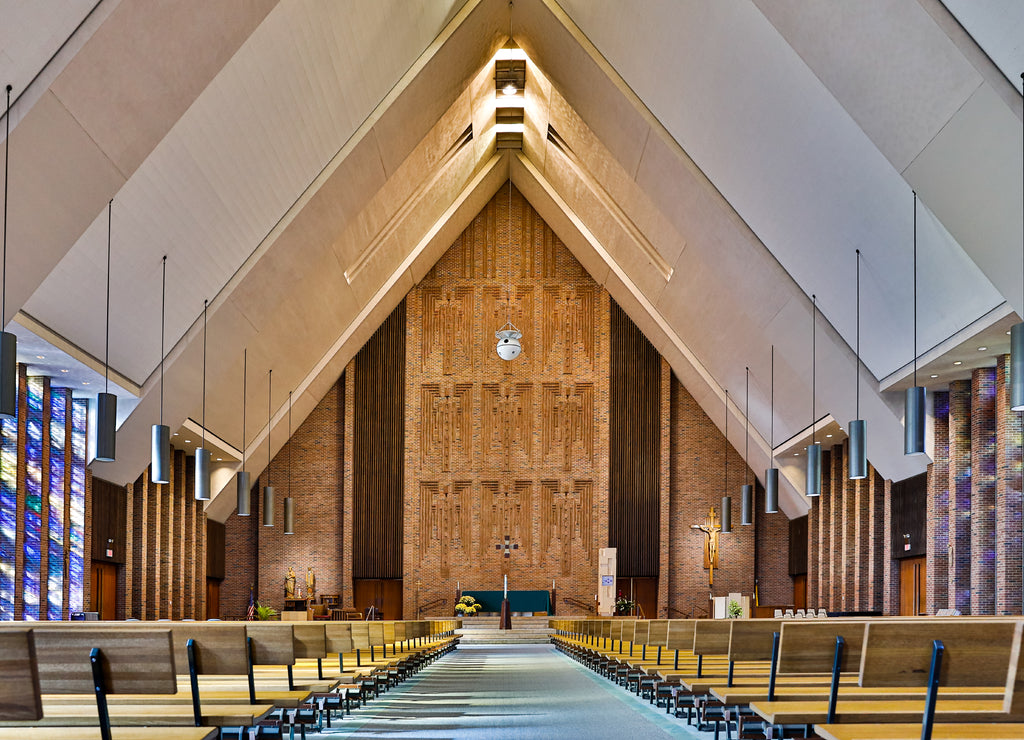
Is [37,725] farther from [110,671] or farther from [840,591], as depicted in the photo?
[840,591]

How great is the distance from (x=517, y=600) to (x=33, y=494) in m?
13.6

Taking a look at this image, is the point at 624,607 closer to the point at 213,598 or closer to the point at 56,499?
the point at 213,598

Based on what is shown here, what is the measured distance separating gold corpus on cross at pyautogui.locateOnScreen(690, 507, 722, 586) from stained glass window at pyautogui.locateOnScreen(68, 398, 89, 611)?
14.8 meters

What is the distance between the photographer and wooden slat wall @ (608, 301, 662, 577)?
27062mm

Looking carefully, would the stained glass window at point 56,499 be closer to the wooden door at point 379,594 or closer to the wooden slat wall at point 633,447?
the wooden door at point 379,594

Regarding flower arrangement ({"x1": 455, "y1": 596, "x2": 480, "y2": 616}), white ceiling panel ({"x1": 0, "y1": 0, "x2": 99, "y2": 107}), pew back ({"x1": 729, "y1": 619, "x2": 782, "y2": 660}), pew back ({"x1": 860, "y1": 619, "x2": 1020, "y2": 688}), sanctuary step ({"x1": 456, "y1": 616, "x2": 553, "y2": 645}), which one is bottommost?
sanctuary step ({"x1": 456, "y1": 616, "x2": 553, "y2": 645})

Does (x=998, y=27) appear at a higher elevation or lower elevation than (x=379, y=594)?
higher

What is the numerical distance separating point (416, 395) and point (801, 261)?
14.2 m

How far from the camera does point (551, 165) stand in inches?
942

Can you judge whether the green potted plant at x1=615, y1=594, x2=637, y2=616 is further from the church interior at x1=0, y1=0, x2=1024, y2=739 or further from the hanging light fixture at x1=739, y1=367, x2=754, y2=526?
the hanging light fixture at x1=739, y1=367, x2=754, y2=526

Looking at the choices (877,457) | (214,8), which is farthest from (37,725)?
(877,457)

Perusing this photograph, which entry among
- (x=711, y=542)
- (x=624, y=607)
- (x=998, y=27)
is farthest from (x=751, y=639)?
(x=711, y=542)

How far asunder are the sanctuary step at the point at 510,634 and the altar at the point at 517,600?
100 centimetres

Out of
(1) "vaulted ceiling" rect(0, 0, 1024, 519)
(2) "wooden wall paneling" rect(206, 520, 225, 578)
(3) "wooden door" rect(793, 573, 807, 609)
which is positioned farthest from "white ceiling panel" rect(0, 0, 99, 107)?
(3) "wooden door" rect(793, 573, 807, 609)
